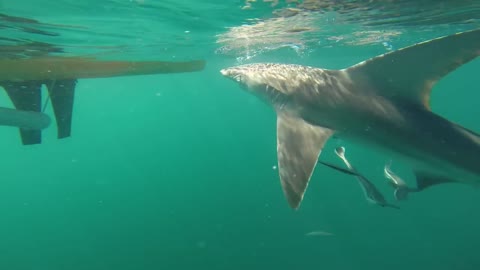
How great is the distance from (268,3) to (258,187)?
23.7 metres

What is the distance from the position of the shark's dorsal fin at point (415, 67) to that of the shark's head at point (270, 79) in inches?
43.4

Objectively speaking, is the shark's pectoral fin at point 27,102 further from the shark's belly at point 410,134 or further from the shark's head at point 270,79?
the shark's belly at point 410,134

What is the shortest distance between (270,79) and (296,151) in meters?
1.97

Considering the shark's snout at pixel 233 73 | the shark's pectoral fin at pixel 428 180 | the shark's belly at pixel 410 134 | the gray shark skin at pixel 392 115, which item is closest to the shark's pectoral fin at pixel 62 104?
the shark's snout at pixel 233 73

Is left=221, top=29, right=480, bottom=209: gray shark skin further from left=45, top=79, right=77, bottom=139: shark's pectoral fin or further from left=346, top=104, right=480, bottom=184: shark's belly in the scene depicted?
left=45, top=79, right=77, bottom=139: shark's pectoral fin

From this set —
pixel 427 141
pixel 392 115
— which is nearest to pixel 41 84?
pixel 392 115

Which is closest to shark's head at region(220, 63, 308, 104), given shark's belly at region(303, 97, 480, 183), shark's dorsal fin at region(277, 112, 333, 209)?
shark's dorsal fin at region(277, 112, 333, 209)

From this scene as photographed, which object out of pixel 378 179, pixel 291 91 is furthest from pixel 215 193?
pixel 291 91

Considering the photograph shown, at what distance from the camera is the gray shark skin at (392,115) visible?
15.0 feet

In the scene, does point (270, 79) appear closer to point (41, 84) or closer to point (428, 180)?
point (428, 180)

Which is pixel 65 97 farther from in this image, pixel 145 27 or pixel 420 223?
pixel 420 223

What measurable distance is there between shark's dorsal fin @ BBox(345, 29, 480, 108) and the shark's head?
1103 mm

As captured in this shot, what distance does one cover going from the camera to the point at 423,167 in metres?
5.14

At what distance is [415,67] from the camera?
4.89m
